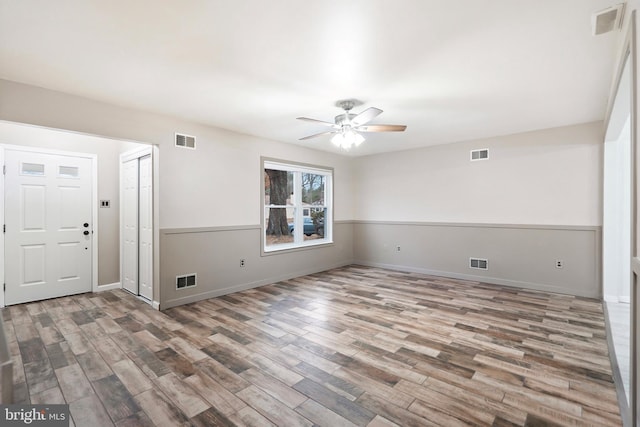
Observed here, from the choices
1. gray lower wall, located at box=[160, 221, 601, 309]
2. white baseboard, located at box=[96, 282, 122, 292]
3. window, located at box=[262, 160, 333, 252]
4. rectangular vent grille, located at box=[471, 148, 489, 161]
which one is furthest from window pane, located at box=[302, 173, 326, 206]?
white baseboard, located at box=[96, 282, 122, 292]

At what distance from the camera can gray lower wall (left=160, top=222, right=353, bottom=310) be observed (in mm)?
4082

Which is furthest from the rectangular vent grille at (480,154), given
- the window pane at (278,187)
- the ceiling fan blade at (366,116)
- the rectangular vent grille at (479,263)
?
the window pane at (278,187)

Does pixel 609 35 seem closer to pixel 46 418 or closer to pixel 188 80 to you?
pixel 188 80

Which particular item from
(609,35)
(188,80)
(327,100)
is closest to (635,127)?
(609,35)

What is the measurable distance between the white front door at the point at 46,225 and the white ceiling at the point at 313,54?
1901 millimetres

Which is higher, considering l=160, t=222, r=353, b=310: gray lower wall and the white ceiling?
the white ceiling

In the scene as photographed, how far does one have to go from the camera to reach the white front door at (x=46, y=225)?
163 inches

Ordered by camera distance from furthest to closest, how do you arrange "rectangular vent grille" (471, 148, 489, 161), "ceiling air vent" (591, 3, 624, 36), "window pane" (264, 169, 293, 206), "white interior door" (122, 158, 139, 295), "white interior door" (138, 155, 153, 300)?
1. "window pane" (264, 169, 293, 206)
2. "rectangular vent grille" (471, 148, 489, 161)
3. "white interior door" (122, 158, 139, 295)
4. "white interior door" (138, 155, 153, 300)
5. "ceiling air vent" (591, 3, 624, 36)

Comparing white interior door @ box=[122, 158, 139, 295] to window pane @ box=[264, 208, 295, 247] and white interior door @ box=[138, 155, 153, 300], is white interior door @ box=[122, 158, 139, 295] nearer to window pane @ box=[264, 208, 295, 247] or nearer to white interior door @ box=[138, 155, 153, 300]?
white interior door @ box=[138, 155, 153, 300]

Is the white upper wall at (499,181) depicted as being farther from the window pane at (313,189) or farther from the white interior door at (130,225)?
the white interior door at (130,225)

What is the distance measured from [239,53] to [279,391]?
255 cm

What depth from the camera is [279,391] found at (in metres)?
2.21

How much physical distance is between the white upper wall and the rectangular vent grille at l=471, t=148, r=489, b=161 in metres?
0.07

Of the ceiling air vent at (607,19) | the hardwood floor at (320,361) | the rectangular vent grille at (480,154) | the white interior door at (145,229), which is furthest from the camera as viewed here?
the rectangular vent grille at (480,154)
